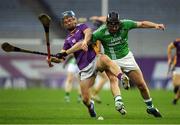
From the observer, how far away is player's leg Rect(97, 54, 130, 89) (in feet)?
47.6

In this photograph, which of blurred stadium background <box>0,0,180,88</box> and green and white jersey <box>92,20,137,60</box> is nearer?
green and white jersey <box>92,20,137,60</box>

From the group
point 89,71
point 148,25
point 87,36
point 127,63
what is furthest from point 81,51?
point 148,25

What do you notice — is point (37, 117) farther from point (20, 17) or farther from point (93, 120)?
point (20, 17)

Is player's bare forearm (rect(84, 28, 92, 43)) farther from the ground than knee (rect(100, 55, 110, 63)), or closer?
farther from the ground

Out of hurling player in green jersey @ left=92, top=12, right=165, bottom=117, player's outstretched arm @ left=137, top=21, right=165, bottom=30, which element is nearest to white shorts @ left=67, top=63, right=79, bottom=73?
hurling player in green jersey @ left=92, top=12, right=165, bottom=117

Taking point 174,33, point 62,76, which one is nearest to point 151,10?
point 174,33

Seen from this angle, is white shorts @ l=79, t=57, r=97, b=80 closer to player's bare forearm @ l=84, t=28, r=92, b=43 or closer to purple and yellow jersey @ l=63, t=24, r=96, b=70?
purple and yellow jersey @ l=63, t=24, r=96, b=70

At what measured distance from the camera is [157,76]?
112 ft

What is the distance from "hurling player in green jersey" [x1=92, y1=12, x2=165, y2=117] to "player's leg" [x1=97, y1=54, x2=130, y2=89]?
23 centimetres

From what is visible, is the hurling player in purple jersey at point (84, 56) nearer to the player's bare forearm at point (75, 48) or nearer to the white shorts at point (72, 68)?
the player's bare forearm at point (75, 48)

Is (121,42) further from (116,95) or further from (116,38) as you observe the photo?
(116,95)

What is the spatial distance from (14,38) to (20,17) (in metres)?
1.04

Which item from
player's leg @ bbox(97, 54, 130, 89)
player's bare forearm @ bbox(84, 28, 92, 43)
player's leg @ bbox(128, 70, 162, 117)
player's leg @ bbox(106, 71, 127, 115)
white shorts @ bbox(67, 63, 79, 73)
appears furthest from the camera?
white shorts @ bbox(67, 63, 79, 73)

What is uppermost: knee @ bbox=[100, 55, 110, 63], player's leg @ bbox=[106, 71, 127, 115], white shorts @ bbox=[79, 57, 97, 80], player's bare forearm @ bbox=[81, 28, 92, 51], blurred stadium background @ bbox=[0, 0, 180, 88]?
player's bare forearm @ bbox=[81, 28, 92, 51]
